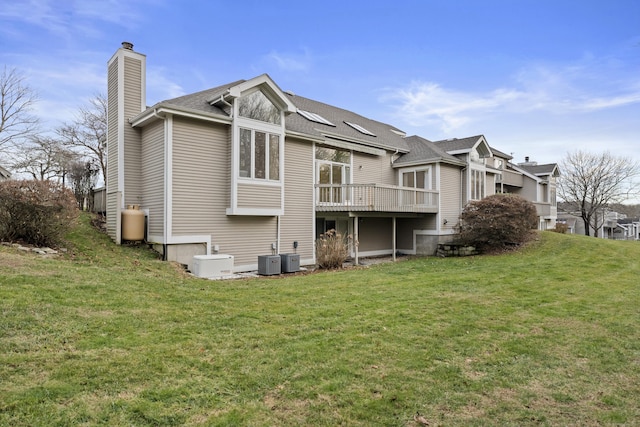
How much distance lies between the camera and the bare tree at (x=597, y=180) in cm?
3775

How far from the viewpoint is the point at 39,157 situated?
26.2m

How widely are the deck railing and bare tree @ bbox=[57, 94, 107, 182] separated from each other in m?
19.1

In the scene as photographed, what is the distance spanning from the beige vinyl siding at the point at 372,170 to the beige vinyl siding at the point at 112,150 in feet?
30.4

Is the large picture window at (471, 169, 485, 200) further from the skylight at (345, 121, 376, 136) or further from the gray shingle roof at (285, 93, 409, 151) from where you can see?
the skylight at (345, 121, 376, 136)

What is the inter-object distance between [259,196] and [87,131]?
20.9m

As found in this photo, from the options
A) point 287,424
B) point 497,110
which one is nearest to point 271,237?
point 287,424

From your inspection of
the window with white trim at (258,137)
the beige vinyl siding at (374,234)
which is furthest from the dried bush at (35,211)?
the beige vinyl siding at (374,234)

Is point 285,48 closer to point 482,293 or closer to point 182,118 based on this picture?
point 182,118

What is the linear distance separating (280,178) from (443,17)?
940cm

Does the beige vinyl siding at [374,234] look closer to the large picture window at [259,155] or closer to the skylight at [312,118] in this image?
the skylight at [312,118]

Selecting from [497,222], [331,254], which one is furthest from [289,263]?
[497,222]

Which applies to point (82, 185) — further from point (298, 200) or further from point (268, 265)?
point (268, 265)

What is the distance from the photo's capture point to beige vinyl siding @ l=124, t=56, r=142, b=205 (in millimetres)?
11906

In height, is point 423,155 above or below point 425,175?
above
